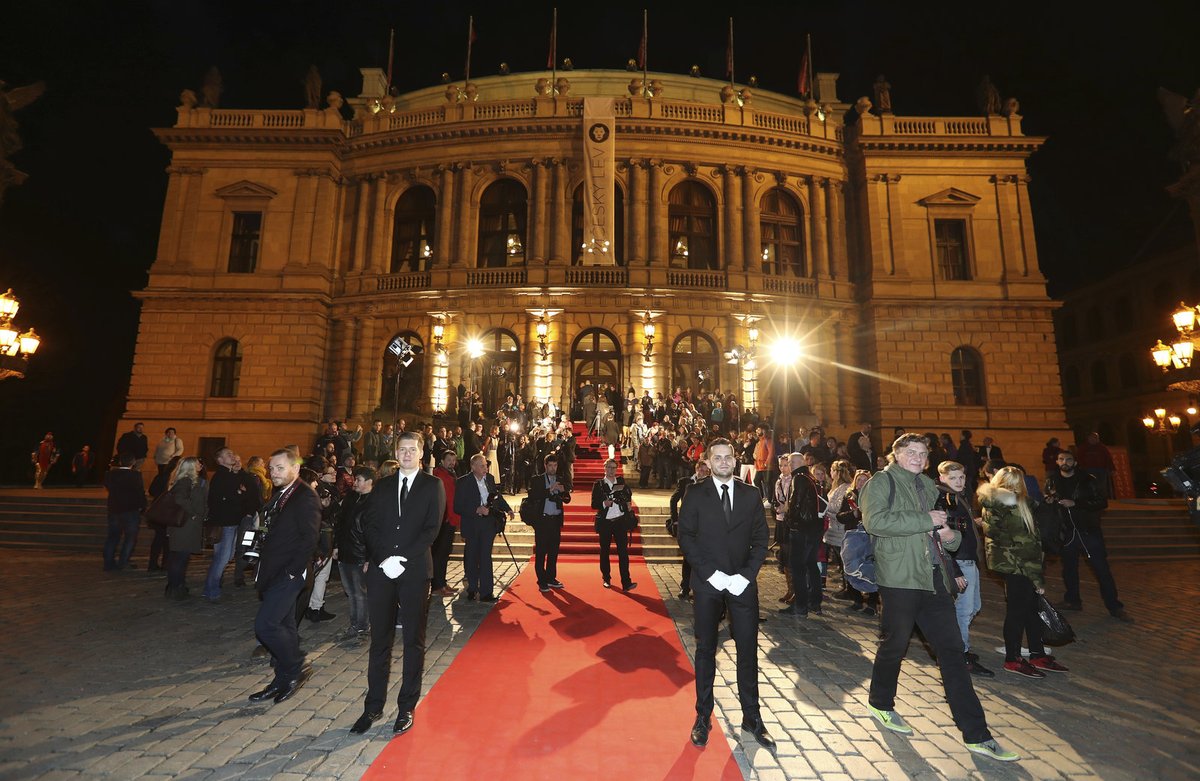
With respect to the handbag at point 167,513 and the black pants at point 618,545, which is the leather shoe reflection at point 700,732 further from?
the handbag at point 167,513

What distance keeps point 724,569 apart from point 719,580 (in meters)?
0.20

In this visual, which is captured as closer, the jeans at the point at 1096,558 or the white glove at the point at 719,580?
the white glove at the point at 719,580

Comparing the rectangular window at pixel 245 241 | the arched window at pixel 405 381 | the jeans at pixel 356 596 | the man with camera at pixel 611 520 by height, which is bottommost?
the jeans at pixel 356 596

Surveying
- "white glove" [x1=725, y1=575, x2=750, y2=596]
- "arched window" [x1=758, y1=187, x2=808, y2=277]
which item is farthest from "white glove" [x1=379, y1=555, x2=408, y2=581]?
"arched window" [x1=758, y1=187, x2=808, y2=277]

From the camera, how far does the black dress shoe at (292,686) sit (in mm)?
4730

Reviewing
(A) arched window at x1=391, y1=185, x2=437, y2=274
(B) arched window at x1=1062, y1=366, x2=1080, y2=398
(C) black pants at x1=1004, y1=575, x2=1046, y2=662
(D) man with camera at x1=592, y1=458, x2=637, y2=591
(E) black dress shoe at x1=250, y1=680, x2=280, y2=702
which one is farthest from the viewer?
(B) arched window at x1=1062, y1=366, x2=1080, y2=398

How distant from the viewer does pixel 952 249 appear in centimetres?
2548

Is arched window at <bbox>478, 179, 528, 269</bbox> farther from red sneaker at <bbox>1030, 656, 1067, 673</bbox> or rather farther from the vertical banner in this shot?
red sneaker at <bbox>1030, 656, 1067, 673</bbox>

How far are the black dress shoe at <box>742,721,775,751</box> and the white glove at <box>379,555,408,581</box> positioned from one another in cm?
293

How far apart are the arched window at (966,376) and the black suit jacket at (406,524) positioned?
25.5 metres

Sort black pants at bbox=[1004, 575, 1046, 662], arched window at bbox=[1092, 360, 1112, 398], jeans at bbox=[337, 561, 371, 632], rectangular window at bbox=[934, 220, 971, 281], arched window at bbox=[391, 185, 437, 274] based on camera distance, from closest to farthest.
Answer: black pants at bbox=[1004, 575, 1046, 662], jeans at bbox=[337, 561, 371, 632], rectangular window at bbox=[934, 220, 971, 281], arched window at bbox=[391, 185, 437, 274], arched window at bbox=[1092, 360, 1112, 398]

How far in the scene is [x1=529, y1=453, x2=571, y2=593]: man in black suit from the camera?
8891mm

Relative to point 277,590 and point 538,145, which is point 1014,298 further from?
point 277,590

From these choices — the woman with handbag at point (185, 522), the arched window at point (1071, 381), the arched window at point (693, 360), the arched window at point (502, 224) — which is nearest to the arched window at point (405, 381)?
the arched window at point (502, 224)
